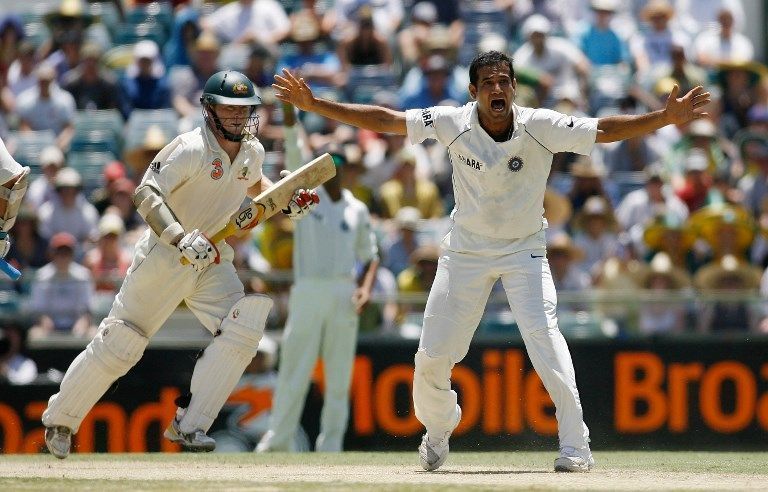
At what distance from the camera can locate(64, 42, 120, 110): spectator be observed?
16.0 metres

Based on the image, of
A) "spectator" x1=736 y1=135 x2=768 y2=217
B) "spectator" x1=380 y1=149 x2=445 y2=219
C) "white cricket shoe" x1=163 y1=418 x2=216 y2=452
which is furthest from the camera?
"spectator" x1=736 y1=135 x2=768 y2=217

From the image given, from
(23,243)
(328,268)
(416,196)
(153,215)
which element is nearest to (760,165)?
(416,196)

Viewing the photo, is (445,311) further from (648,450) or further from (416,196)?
(416,196)

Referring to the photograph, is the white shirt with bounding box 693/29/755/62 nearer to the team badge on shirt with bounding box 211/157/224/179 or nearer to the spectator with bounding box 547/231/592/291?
the spectator with bounding box 547/231/592/291

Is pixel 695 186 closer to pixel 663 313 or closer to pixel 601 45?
pixel 601 45

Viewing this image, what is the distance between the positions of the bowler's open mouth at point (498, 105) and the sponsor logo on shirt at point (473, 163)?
0.28m

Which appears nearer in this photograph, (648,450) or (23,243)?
(648,450)

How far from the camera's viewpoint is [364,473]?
7961mm

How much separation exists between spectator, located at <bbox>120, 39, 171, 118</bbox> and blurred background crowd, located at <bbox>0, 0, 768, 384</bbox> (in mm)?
20

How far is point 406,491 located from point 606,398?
5626 mm

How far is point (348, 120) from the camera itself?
8.00m

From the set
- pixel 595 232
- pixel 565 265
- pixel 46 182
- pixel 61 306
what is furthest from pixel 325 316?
pixel 46 182

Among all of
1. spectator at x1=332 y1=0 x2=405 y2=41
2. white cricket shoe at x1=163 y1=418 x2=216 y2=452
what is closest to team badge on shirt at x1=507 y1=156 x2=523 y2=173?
white cricket shoe at x1=163 y1=418 x2=216 y2=452

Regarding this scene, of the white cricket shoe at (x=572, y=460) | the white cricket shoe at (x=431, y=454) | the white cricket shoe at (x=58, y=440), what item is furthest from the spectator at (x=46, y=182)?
the white cricket shoe at (x=572, y=460)
